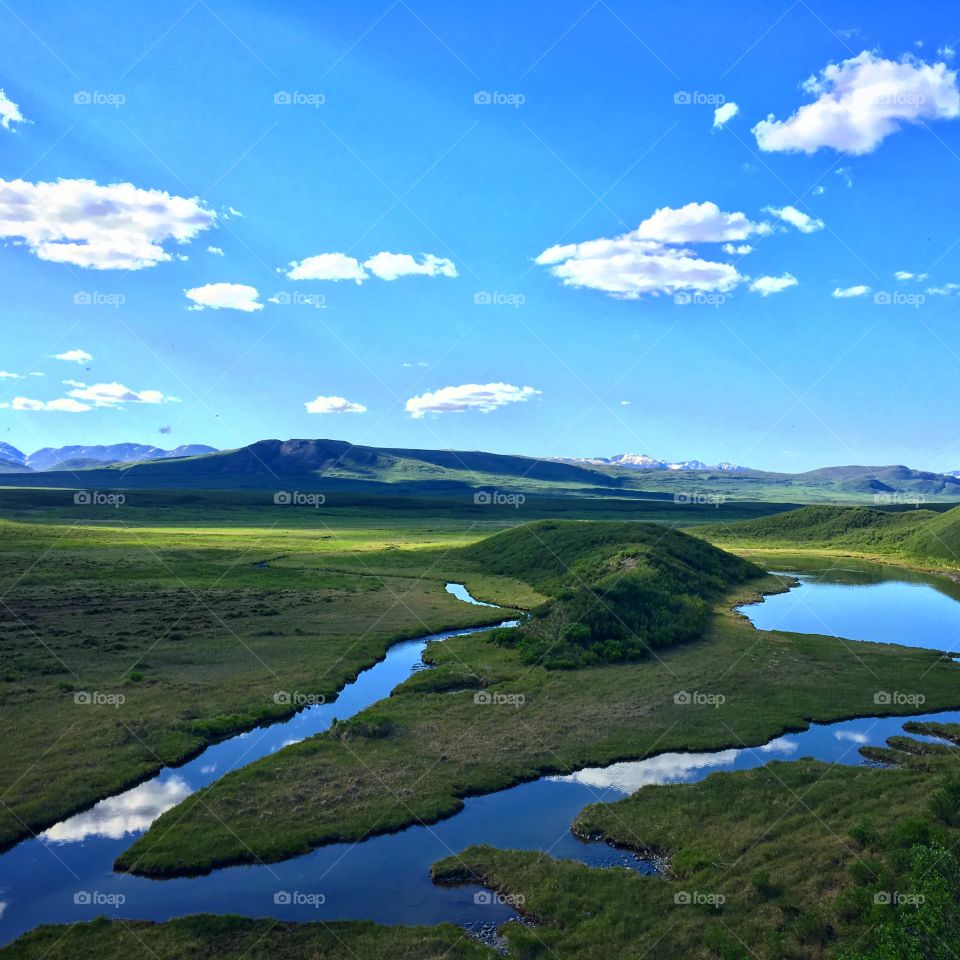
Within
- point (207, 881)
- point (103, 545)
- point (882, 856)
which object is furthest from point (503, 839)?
point (103, 545)

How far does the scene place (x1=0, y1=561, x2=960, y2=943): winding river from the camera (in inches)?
839

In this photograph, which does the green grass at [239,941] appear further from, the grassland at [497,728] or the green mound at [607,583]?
the green mound at [607,583]

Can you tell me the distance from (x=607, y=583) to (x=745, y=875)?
121 ft

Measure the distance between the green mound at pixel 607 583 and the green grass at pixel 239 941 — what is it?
28.9m

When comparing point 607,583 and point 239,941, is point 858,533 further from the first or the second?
point 239,941

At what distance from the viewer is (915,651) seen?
53844 millimetres

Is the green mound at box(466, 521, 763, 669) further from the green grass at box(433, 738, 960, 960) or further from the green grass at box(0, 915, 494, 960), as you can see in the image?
the green grass at box(0, 915, 494, 960)

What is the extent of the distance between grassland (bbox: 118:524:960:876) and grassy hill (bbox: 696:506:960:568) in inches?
3099

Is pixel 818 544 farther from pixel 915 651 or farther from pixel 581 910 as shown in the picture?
pixel 581 910

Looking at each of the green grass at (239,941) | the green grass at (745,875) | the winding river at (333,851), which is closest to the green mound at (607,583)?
the winding river at (333,851)

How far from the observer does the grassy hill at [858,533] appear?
11756 centimetres

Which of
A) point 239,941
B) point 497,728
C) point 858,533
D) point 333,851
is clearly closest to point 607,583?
point 497,728

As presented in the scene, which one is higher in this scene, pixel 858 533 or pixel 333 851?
pixel 858 533

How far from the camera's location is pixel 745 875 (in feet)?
71.4
